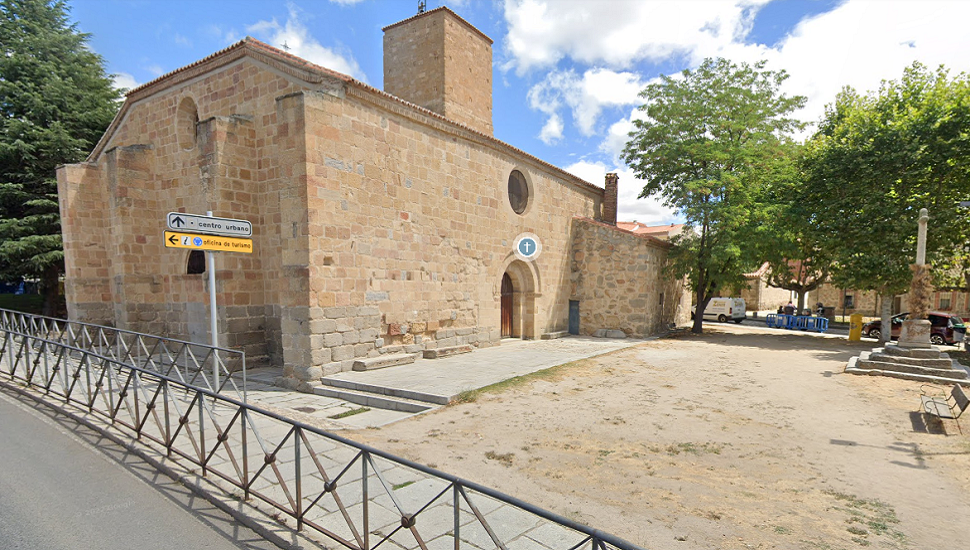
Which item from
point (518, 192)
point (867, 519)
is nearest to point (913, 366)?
point (867, 519)

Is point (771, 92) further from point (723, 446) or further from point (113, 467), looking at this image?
point (113, 467)

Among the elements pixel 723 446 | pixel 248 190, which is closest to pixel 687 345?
pixel 723 446

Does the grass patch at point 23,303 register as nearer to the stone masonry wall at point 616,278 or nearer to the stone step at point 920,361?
the stone masonry wall at point 616,278

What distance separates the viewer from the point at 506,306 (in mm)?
15109

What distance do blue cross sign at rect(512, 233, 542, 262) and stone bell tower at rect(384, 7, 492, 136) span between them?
12.4 feet

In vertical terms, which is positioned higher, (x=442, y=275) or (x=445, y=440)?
(x=442, y=275)

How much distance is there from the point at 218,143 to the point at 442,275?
5703mm

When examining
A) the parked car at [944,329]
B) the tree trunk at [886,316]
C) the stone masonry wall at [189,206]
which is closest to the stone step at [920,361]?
the tree trunk at [886,316]

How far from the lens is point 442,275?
37.8 feet

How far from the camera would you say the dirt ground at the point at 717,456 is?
3711mm

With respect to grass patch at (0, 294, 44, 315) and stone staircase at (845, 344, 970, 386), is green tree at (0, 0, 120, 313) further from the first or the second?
stone staircase at (845, 344, 970, 386)

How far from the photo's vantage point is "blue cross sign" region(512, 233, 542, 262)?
14.3 m

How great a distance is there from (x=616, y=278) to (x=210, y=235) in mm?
13068

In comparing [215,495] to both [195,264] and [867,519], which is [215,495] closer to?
[867,519]
